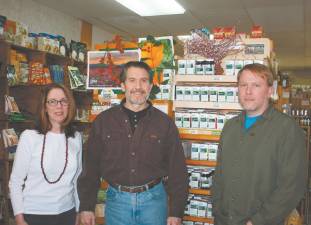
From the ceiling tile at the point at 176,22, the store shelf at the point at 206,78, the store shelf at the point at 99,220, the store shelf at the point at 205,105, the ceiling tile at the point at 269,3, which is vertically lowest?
the store shelf at the point at 99,220

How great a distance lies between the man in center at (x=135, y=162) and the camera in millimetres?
2168

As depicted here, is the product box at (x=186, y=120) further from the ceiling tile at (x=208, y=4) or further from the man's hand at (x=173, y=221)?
the ceiling tile at (x=208, y=4)

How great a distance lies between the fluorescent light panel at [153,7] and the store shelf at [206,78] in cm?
328

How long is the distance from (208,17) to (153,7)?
1.17 meters

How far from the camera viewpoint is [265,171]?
1.93 metres

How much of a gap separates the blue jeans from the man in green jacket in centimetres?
40

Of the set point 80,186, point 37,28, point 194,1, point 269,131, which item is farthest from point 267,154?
point 37,28

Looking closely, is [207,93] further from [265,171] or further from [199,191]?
[265,171]

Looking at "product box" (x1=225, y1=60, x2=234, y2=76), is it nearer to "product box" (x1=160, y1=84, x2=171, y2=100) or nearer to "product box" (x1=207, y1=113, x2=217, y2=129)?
"product box" (x1=207, y1=113, x2=217, y2=129)

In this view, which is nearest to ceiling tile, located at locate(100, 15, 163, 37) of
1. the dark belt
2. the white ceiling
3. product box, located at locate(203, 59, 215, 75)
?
the white ceiling

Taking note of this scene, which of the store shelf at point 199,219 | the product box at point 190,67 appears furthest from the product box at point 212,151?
the product box at point 190,67

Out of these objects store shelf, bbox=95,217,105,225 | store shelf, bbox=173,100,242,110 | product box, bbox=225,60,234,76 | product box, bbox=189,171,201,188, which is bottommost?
store shelf, bbox=95,217,105,225

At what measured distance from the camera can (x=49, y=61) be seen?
5.55 meters

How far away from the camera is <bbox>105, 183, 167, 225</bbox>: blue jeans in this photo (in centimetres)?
216
